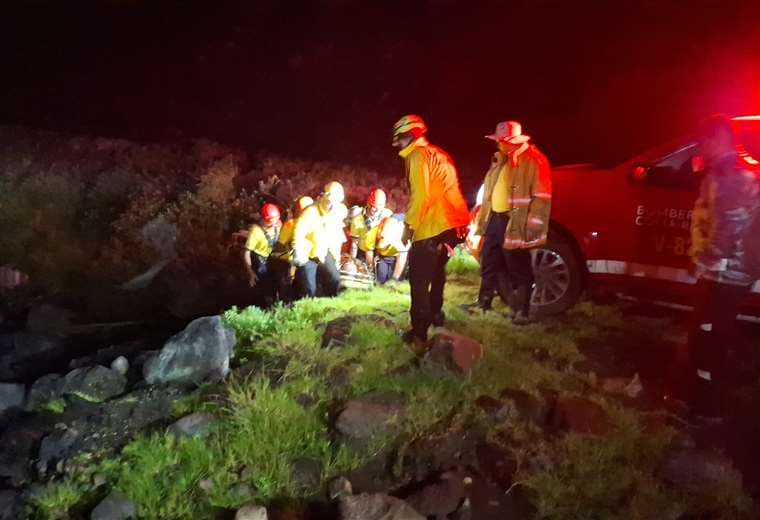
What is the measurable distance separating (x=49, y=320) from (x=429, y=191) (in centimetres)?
535

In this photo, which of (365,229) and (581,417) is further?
(365,229)

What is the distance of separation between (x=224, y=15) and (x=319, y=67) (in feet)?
21.4

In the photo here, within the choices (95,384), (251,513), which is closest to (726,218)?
(251,513)

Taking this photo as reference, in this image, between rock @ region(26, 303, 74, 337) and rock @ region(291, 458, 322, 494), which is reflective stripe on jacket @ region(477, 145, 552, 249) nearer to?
rock @ region(291, 458, 322, 494)

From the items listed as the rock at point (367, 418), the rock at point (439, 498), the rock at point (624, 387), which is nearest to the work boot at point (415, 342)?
the rock at point (367, 418)

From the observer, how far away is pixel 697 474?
4.21 metres

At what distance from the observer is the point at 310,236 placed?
7.47m

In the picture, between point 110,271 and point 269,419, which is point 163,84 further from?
point 269,419

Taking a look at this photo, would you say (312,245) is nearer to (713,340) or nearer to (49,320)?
(49,320)

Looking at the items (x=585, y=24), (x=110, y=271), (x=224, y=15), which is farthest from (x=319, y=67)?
(x=110, y=271)

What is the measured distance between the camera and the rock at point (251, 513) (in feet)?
12.7

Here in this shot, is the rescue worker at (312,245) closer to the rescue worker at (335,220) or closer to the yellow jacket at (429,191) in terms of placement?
the rescue worker at (335,220)

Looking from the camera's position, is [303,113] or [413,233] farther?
[303,113]

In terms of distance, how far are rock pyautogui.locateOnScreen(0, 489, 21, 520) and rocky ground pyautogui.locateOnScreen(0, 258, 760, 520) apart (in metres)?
0.01
